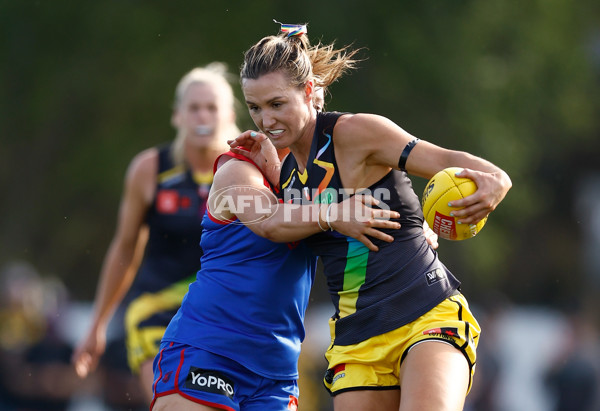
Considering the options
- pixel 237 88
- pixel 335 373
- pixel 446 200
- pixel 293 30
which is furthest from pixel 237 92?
pixel 446 200

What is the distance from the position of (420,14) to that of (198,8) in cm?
372

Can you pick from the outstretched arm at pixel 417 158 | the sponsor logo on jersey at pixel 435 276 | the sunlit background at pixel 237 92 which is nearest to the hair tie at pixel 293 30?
the outstretched arm at pixel 417 158

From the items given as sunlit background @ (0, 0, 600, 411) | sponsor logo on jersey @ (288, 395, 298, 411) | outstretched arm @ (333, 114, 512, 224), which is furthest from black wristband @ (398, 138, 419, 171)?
sunlit background @ (0, 0, 600, 411)

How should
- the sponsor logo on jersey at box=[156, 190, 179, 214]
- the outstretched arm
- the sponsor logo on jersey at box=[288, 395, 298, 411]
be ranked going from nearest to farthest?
the outstretched arm
the sponsor logo on jersey at box=[288, 395, 298, 411]
the sponsor logo on jersey at box=[156, 190, 179, 214]

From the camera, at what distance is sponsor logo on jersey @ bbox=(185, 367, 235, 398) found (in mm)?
4559

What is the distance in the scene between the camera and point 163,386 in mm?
4617

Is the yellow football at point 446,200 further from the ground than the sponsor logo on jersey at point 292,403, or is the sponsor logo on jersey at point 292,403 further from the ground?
the yellow football at point 446,200

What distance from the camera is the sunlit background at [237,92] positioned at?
15.7 metres

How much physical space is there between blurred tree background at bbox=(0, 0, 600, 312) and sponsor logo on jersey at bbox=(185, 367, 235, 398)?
10403 millimetres

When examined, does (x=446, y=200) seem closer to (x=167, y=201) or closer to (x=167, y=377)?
(x=167, y=377)

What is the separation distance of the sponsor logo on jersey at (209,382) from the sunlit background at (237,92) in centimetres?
903

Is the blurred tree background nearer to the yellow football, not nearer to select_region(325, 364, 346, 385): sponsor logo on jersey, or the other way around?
select_region(325, 364, 346, 385): sponsor logo on jersey

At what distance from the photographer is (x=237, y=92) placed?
14672 millimetres

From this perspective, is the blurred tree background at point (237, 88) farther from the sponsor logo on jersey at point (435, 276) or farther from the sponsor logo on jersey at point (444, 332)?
the sponsor logo on jersey at point (444, 332)
